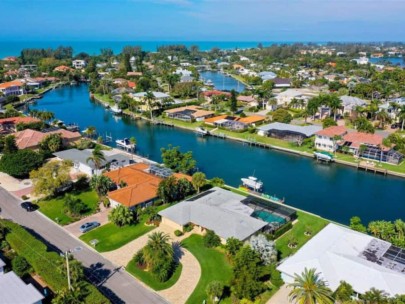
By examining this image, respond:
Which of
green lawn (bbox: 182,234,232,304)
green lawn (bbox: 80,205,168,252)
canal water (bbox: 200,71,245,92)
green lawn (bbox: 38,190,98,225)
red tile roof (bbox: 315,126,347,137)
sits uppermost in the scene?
red tile roof (bbox: 315,126,347,137)

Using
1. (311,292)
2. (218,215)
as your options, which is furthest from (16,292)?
(311,292)

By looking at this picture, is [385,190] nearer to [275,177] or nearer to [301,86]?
[275,177]

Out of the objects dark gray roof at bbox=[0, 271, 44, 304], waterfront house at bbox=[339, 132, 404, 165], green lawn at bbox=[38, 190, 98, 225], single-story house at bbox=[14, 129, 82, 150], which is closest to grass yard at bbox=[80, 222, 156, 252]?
green lawn at bbox=[38, 190, 98, 225]

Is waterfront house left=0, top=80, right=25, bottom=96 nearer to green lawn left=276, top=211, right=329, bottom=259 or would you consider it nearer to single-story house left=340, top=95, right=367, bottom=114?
single-story house left=340, top=95, right=367, bottom=114

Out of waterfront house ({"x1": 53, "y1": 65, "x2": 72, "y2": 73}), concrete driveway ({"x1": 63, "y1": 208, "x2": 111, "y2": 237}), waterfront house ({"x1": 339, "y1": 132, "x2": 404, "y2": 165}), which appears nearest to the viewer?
concrete driveway ({"x1": 63, "y1": 208, "x2": 111, "y2": 237})

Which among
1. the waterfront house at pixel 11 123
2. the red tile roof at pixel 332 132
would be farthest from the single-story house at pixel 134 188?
the waterfront house at pixel 11 123

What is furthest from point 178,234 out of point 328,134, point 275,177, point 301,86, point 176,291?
point 301,86

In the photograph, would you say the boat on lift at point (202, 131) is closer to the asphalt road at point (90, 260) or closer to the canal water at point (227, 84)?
the asphalt road at point (90, 260)
